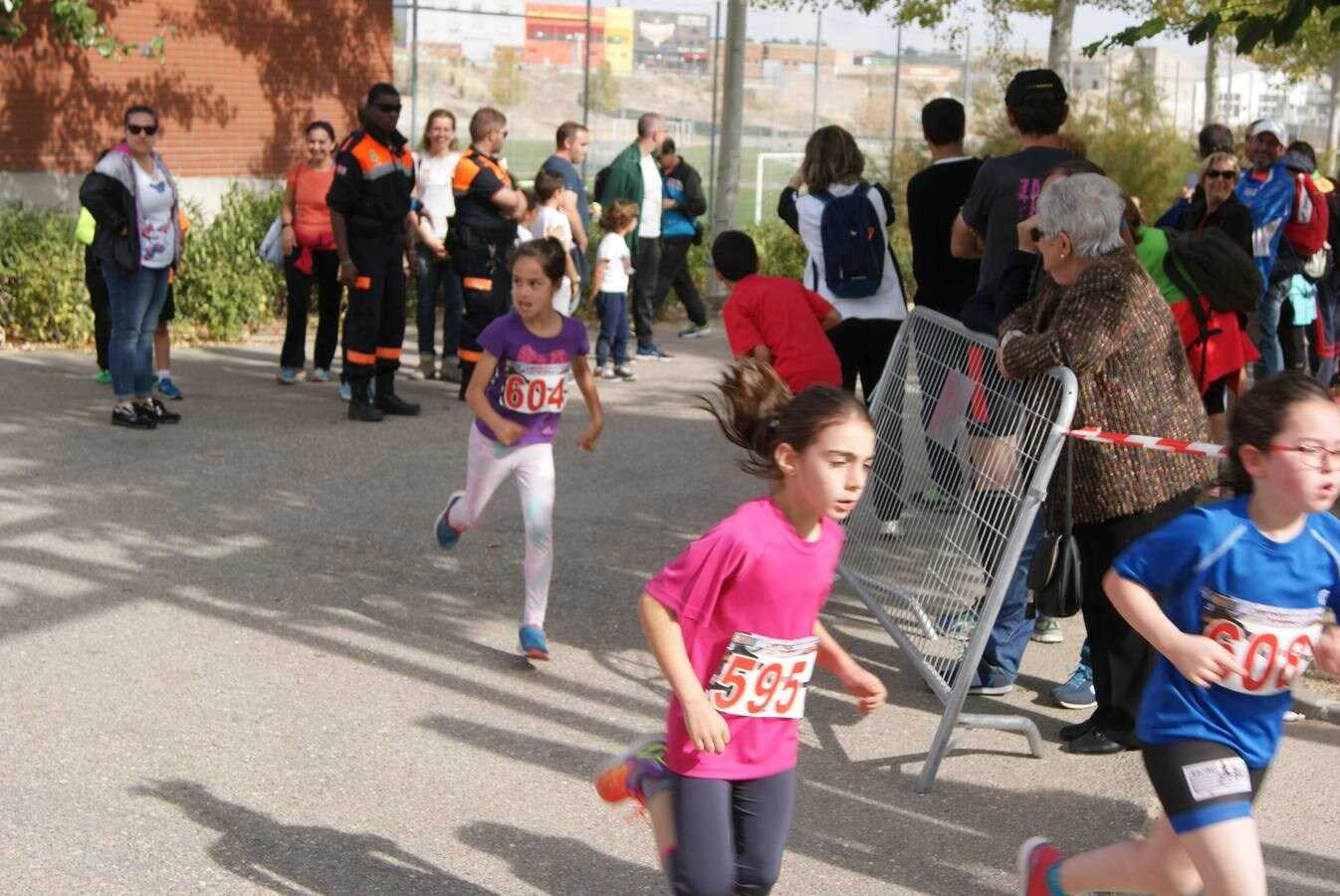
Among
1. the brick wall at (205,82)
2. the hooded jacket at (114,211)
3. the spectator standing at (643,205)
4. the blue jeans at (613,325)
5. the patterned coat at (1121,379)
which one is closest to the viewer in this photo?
the patterned coat at (1121,379)

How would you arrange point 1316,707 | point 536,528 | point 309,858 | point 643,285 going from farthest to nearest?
point 643,285 < point 536,528 < point 1316,707 < point 309,858

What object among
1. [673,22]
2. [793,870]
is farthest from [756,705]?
[673,22]

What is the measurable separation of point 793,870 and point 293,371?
8.14 meters

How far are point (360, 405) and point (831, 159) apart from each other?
156 inches

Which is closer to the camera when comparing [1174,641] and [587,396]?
[1174,641]

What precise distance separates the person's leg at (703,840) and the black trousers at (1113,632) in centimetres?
216

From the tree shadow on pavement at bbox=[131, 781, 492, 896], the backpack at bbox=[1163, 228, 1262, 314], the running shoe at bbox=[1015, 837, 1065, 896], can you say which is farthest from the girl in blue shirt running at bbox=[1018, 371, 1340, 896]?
the backpack at bbox=[1163, 228, 1262, 314]

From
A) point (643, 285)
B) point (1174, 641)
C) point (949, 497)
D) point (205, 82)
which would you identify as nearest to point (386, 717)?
point (949, 497)

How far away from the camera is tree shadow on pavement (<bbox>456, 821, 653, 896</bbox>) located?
426cm

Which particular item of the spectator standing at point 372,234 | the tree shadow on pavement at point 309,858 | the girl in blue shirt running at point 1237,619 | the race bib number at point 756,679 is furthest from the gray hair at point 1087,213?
the spectator standing at point 372,234

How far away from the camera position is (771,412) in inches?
144

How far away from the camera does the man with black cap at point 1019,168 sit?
6.75m

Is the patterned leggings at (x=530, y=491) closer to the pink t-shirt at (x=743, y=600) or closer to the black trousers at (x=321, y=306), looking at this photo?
the pink t-shirt at (x=743, y=600)

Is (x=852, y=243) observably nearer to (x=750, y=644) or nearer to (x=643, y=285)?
(x=750, y=644)
